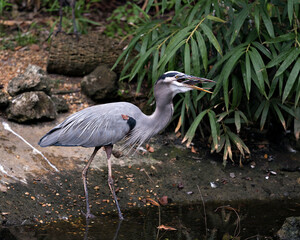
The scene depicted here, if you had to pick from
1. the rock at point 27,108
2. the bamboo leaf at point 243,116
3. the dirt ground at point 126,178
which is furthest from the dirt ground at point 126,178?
the bamboo leaf at point 243,116

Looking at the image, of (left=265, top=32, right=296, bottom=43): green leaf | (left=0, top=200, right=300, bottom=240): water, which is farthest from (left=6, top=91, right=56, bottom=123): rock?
(left=265, top=32, right=296, bottom=43): green leaf

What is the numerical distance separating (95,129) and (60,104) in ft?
5.04

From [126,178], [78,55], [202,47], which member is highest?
[202,47]

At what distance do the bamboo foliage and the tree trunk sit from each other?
0.60 m

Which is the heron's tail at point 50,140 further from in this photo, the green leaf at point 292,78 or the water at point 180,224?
the green leaf at point 292,78

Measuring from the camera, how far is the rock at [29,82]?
5.85 meters

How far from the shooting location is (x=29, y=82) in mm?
5848

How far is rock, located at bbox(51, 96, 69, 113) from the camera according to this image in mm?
6215

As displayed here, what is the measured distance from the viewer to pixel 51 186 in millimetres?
→ 4922

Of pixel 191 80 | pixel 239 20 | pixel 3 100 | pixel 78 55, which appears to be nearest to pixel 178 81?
pixel 191 80

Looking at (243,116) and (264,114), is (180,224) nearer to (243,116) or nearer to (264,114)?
(243,116)

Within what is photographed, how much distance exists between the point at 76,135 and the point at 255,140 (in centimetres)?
258

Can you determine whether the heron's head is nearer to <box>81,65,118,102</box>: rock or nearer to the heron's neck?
the heron's neck

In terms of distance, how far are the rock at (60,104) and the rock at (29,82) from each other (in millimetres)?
311
